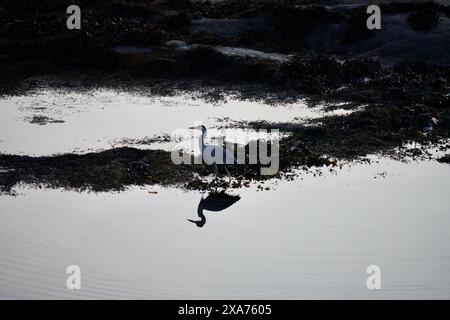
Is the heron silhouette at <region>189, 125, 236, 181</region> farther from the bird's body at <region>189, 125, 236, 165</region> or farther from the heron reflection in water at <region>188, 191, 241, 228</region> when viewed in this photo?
the heron reflection in water at <region>188, 191, 241, 228</region>

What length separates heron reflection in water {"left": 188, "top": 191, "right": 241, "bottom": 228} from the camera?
10.5 meters

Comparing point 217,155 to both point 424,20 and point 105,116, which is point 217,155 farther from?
point 424,20

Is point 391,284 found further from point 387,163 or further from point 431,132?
point 431,132

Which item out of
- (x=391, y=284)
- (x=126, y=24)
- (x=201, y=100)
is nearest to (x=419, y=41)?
(x=201, y=100)

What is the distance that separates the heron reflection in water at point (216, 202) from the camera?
10492 millimetres

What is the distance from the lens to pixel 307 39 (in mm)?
22656

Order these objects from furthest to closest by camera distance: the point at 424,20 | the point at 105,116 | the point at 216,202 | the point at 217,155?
the point at 424,20
the point at 105,116
the point at 217,155
the point at 216,202

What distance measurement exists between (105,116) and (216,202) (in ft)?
19.9

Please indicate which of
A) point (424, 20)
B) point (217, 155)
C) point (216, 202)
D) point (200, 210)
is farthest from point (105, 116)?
point (424, 20)

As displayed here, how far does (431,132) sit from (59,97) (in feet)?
35.9

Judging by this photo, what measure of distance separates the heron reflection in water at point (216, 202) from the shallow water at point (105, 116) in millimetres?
2715

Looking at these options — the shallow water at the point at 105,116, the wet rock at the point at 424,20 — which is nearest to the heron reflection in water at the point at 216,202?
the shallow water at the point at 105,116

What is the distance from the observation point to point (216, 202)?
10.8 meters

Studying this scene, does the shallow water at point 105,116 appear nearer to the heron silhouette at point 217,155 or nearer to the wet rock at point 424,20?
the heron silhouette at point 217,155
